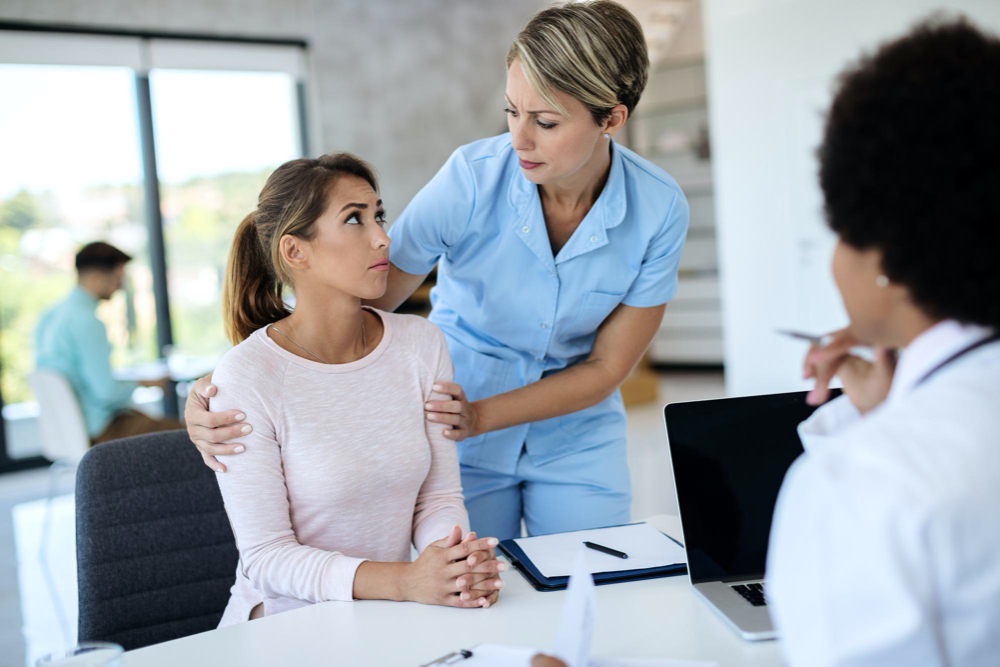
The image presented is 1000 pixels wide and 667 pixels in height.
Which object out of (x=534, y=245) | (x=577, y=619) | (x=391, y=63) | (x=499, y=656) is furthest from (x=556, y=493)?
(x=391, y=63)

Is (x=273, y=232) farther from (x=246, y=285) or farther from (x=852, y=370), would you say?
(x=852, y=370)

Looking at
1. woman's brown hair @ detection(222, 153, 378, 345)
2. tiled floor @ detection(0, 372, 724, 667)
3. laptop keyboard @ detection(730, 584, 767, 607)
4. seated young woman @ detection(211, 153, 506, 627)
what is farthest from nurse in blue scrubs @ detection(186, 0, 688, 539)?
tiled floor @ detection(0, 372, 724, 667)

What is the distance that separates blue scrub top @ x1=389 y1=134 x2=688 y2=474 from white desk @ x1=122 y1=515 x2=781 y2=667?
68 centimetres

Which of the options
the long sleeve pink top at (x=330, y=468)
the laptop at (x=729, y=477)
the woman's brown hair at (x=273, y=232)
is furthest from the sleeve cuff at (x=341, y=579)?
the woman's brown hair at (x=273, y=232)

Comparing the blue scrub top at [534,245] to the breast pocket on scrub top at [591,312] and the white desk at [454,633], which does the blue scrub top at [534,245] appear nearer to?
the breast pocket on scrub top at [591,312]

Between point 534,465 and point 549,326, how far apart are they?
310 millimetres

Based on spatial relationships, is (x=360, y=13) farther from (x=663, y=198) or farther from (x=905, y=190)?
(x=905, y=190)

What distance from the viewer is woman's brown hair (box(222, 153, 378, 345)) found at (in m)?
1.60

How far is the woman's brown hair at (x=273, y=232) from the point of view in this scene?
1.60 m

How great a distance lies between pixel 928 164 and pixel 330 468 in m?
1.05

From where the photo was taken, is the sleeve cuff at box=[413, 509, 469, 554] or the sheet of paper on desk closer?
the sheet of paper on desk

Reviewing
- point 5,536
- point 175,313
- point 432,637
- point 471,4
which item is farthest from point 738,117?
point 432,637

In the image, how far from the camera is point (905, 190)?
669 mm

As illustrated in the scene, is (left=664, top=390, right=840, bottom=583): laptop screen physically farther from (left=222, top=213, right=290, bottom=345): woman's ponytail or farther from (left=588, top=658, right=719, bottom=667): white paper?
(left=222, top=213, right=290, bottom=345): woman's ponytail
